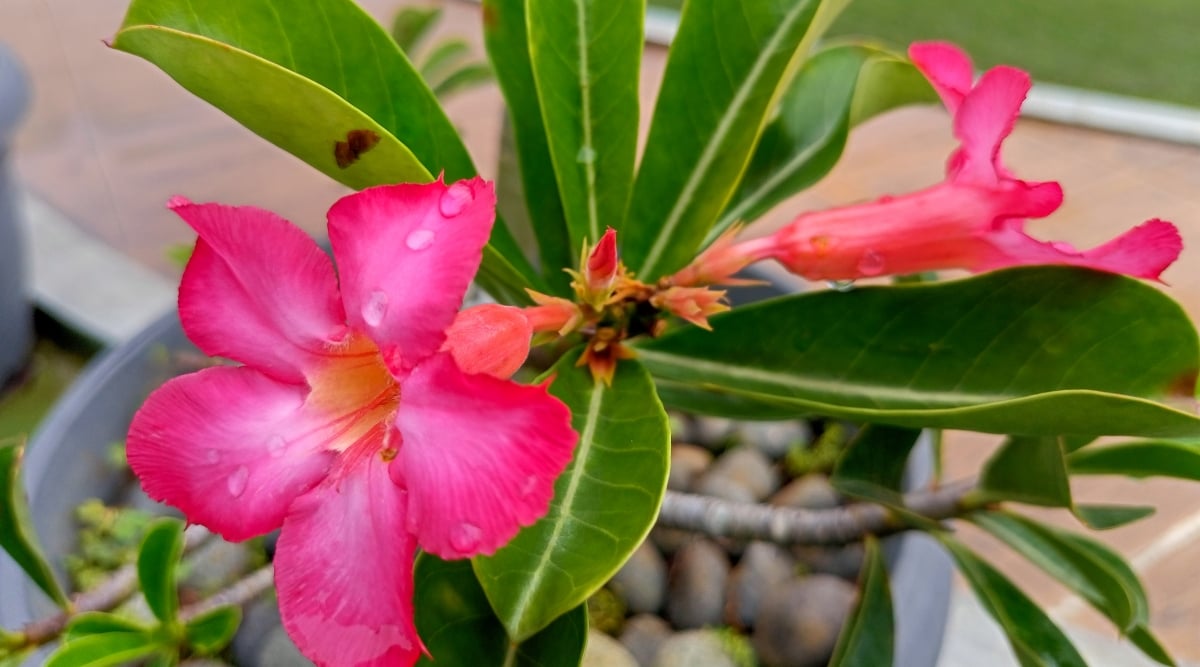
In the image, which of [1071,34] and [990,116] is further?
[1071,34]

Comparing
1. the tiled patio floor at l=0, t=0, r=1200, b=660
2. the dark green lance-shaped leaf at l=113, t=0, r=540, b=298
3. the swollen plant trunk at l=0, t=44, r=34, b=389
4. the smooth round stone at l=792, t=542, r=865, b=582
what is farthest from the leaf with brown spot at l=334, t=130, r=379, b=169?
the tiled patio floor at l=0, t=0, r=1200, b=660

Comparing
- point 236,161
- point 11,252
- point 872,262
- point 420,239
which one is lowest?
point 11,252

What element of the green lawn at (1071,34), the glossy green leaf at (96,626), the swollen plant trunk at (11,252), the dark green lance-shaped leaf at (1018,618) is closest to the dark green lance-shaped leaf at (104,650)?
the glossy green leaf at (96,626)

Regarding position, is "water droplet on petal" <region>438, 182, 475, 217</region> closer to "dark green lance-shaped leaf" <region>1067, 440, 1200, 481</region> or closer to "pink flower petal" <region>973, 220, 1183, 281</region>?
"pink flower petal" <region>973, 220, 1183, 281</region>

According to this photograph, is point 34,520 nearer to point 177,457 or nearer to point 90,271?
point 177,457

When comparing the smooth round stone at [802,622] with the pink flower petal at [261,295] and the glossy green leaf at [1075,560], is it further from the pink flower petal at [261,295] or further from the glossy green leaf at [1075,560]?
the pink flower petal at [261,295]

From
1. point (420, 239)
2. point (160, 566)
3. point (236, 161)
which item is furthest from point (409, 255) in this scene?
point (236, 161)

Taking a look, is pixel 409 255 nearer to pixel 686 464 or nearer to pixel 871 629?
pixel 871 629
